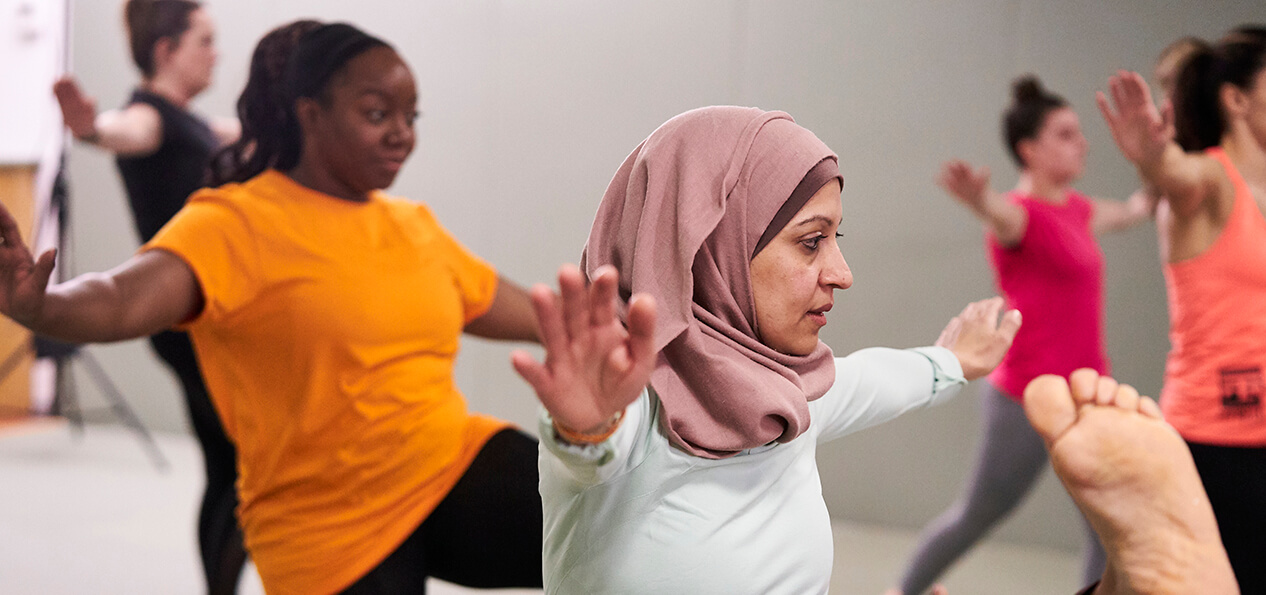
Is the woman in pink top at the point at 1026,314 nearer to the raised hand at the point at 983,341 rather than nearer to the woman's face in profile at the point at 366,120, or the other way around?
the raised hand at the point at 983,341

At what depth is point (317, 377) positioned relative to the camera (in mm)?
1600

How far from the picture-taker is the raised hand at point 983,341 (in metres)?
1.42

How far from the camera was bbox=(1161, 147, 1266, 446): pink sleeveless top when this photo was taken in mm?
1747

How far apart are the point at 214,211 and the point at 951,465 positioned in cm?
202

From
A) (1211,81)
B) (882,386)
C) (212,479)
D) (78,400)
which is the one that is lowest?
(78,400)

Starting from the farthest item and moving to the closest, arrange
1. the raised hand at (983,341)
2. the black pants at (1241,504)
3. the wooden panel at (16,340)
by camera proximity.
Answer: the wooden panel at (16,340), the black pants at (1241,504), the raised hand at (983,341)

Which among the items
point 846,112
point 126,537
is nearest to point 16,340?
point 126,537

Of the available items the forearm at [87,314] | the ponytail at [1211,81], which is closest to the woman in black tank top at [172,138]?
the forearm at [87,314]

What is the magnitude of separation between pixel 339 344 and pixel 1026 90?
1902 millimetres

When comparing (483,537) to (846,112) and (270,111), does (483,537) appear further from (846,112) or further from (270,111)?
(846,112)

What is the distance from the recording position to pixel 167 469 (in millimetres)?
3252

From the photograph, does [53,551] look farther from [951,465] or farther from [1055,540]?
[1055,540]

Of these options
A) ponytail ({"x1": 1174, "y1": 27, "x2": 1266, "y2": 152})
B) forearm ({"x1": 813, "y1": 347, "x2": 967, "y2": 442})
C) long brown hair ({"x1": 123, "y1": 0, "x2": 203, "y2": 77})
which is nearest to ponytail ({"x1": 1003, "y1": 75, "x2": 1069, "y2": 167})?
ponytail ({"x1": 1174, "y1": 27, "x2": 1266, "y2": 152})

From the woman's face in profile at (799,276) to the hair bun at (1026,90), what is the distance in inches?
66.8
